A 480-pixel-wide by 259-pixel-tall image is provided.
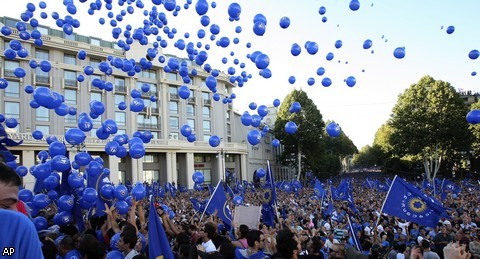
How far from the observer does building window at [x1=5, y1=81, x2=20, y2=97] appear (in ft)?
126

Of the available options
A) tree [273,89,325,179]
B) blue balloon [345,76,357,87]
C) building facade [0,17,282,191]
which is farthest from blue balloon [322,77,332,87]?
tree [273,89,325,179]

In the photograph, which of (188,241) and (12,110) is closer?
(188,241)

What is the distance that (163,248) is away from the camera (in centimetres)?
482

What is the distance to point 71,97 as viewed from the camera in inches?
1668

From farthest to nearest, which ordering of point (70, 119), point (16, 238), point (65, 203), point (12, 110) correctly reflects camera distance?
point (70, 119)
point (12, 110)
point (65, 203)
point (16, 238)

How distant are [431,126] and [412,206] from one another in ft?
138

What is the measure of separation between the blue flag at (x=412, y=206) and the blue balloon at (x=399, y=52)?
463 cm

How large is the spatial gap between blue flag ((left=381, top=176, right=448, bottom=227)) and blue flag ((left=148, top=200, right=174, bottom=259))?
5333 millimetres

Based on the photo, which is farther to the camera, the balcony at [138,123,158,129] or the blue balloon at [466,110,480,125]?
the balcony at [138,123,158,129]

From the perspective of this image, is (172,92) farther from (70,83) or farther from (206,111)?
(70,83)

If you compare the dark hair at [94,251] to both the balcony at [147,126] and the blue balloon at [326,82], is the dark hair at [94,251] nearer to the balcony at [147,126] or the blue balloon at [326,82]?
the blue balloon at [326,82]

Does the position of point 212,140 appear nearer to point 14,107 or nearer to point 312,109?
point 14,107

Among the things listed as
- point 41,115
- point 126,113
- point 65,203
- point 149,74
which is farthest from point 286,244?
point 149,74

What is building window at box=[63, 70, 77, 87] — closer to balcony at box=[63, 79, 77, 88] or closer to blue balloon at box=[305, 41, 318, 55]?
balcony at box=[63, 79, 77, 88]
